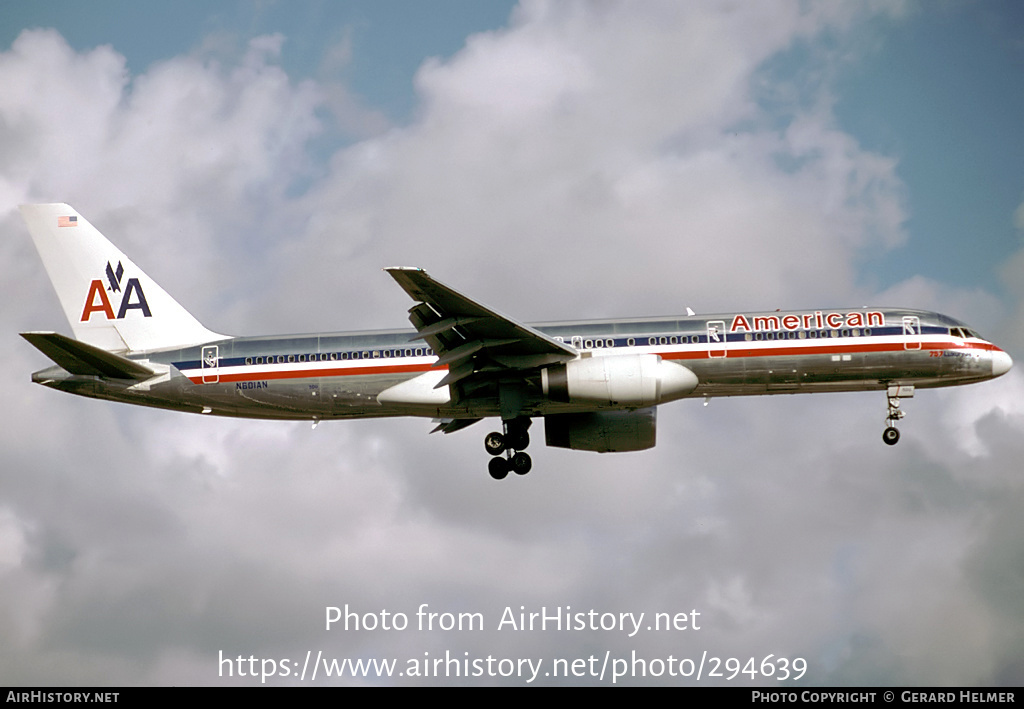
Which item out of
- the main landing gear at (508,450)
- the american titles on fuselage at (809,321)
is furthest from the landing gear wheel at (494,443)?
the american titles on fuselage at (809,321)

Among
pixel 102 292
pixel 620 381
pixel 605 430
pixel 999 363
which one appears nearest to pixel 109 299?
pixel 102 292

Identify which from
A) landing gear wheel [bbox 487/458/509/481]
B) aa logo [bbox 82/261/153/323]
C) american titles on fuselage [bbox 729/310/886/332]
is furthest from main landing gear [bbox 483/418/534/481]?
aa logo [bbox 82/261/153/323]

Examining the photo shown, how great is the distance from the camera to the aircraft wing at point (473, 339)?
36.0 metres

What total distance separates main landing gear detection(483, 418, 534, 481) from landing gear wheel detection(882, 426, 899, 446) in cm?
1215

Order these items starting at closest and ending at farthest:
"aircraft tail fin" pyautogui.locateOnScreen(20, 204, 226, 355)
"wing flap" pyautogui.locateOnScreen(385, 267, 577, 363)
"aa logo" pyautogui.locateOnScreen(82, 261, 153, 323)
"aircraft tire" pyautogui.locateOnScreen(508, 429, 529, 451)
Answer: "wing flap" pyautogui.locateOnScreen(385, 267, 577, 363) → "aircraft tire" pyautogui.locateOnScreen(508, 429, 529, 451) → "aircraft tail fin" pyautogui.locateOnScreen(20, 204, 226, 355) → "aa logo" pyautogui.locateOnScreen(82, 261, 153, 323)

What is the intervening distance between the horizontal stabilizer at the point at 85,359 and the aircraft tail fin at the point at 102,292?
82.2 inches

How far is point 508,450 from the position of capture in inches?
1646

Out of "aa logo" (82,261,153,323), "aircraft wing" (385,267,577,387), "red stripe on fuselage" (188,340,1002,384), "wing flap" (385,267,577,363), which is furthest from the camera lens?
"aa logo" (82,261,153,323)

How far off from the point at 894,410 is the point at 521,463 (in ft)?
41.9

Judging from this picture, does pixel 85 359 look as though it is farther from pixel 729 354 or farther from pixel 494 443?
pixel 729 354

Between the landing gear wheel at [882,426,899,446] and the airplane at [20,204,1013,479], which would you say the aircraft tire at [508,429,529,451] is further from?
the landing gear wheel at [882,426,899,446]

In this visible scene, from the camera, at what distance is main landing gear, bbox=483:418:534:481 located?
136 feet
